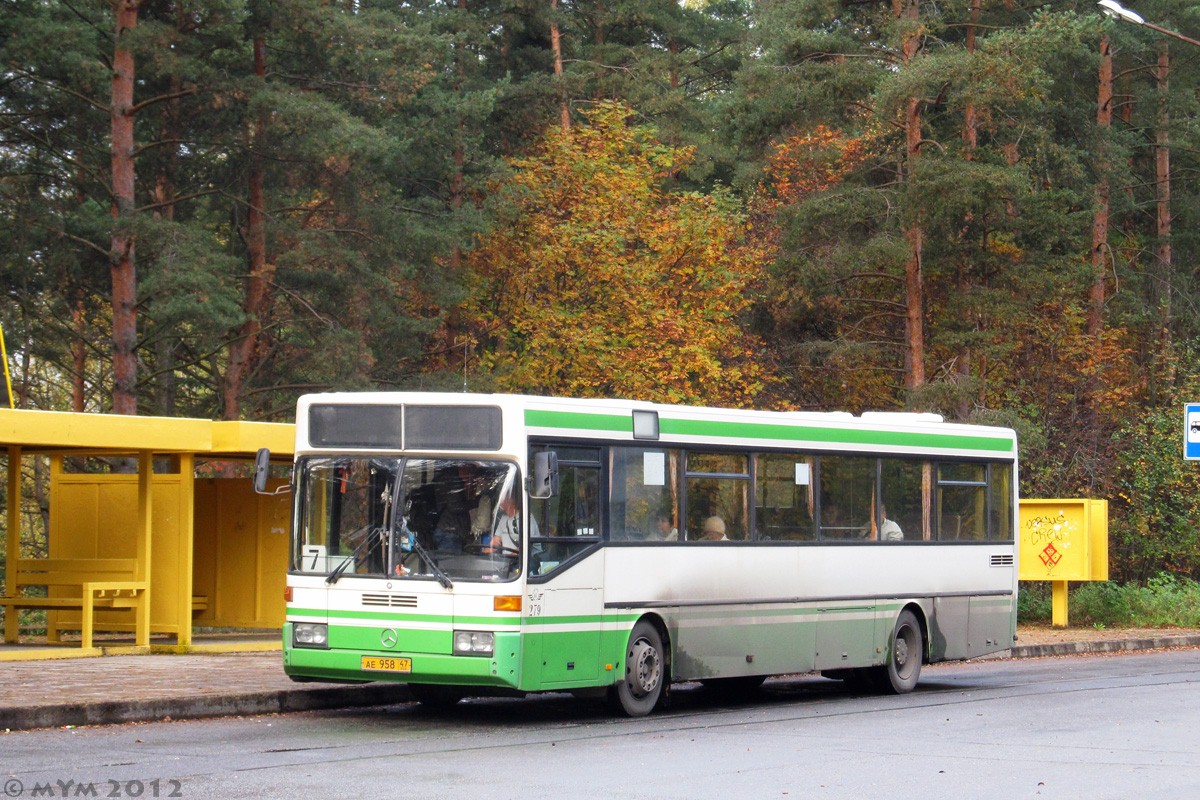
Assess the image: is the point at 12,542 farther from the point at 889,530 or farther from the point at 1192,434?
the point at 1192,434

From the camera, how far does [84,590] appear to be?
19562 mm

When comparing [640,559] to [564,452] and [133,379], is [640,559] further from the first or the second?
[133,379]

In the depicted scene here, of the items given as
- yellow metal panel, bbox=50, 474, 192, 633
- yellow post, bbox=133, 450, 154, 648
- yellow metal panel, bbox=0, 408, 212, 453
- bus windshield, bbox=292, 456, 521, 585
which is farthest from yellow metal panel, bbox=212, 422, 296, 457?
bus windshield, bbox=292, 456, 521, 585

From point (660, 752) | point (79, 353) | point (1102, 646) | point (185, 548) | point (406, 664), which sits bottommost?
point (1102, 646)

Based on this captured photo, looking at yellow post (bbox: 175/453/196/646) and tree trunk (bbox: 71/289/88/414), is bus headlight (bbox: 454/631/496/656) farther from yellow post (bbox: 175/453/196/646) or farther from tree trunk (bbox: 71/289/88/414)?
tree trunk (bbox: 71/289/88/414)

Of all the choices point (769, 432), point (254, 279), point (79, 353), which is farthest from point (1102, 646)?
point (79, 353)

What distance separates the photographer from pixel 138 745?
12.2 metres

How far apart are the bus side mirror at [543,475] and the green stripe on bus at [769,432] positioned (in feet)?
1.08

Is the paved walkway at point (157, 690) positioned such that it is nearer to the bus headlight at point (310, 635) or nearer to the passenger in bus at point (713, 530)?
the bus headlight at point (310, 635)

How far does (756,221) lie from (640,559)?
1360 inches

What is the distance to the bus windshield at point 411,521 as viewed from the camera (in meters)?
13.9

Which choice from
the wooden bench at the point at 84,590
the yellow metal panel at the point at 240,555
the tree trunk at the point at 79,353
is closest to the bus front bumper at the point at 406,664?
the wooden bench at the point at 84,590

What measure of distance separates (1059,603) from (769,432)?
1457 centimetres

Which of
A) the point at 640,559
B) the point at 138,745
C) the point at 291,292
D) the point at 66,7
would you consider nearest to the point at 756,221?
the point at 291,292
